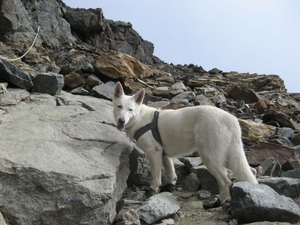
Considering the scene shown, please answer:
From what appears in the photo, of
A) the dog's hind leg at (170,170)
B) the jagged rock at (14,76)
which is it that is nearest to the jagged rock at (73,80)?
the jagged rock at (14,76)

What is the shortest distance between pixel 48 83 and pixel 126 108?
3.94m

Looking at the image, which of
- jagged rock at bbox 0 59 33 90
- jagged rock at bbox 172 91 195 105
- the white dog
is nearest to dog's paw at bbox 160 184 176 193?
the white dog

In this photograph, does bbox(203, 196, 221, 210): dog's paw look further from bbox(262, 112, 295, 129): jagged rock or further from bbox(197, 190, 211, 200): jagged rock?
bbox(262, 112, 295, 129): jagged rock

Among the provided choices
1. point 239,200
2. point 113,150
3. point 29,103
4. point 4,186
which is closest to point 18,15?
point 29,103

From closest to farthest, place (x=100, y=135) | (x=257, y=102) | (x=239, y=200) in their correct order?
(x=239, y=200)
(x=100, y=135)
(x=257, y=102)

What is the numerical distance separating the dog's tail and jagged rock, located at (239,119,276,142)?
12.0 ft

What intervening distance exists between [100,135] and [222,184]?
7.99 feet

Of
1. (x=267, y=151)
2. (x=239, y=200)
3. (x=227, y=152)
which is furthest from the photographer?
(x=267, y=151)

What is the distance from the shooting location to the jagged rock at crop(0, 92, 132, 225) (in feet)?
14.1

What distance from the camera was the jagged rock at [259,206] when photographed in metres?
4.54

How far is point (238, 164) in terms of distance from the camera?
18.2ft

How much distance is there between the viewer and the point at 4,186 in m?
4.27

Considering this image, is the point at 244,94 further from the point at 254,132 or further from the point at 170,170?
the point at 170,170

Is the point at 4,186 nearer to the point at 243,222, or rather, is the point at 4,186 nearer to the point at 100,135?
the point at 100,135
